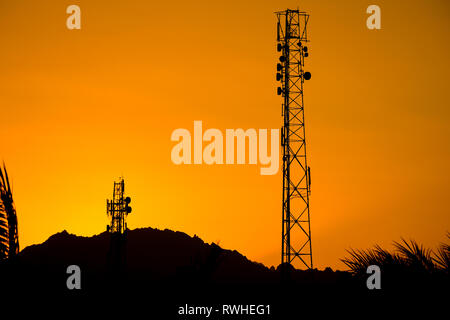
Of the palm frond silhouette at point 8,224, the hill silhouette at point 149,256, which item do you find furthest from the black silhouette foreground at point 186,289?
the hill silhouette at point 149,256

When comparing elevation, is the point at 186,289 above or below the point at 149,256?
above

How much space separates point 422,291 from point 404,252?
478 mm

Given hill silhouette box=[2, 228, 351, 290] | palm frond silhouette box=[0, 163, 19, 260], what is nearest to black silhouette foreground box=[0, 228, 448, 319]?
palm frond silhouette box=[0, 163, 19, 260]

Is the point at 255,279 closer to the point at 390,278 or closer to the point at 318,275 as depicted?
the point at 318,275

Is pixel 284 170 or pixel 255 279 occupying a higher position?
pixel 284 170

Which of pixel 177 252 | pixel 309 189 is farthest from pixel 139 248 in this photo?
pixel 309 189

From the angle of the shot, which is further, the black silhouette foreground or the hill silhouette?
the hill silhouette

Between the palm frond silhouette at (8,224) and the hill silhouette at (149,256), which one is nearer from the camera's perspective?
the palm frond silhouette at (8,224)

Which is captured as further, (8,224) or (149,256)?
(149,256)

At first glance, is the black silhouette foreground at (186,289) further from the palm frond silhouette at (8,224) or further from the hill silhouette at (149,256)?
the hill silhouette at (149,256)

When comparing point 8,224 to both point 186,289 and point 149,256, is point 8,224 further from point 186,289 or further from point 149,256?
point 149,256

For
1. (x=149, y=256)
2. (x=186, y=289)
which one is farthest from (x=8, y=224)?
(x=149, y=256)

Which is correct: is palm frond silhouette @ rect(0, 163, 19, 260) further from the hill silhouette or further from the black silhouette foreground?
the hill silhouette
